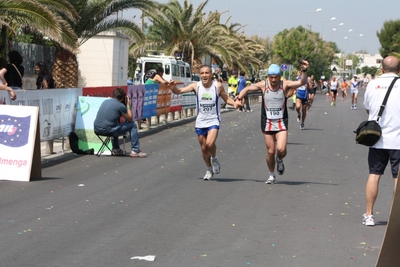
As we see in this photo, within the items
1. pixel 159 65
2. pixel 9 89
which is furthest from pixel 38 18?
pixel 159 65

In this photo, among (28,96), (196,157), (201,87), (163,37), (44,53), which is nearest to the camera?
(201,87)

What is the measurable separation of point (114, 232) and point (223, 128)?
55.1 feet

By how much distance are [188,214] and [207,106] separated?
11.6 ft

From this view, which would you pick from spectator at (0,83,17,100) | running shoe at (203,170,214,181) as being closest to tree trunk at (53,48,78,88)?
spectator at (0,83,17,100)

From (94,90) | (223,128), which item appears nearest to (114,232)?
(94,90)

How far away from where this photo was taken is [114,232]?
8.19m

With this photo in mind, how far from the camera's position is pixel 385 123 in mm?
8555

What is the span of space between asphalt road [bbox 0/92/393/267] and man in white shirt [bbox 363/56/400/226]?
0.63m

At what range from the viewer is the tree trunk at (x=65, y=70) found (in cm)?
2655

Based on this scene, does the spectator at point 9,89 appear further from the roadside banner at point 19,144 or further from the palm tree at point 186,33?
the palm tree at point 186,33

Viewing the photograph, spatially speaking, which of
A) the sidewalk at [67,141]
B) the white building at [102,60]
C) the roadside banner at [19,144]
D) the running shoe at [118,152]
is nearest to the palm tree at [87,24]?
the sidewalk at [67,141]

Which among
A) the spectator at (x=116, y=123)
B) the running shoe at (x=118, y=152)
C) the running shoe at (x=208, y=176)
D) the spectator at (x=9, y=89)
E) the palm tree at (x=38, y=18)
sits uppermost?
the palm tree at (x=38, y=18)

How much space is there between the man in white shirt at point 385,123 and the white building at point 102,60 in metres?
26.0

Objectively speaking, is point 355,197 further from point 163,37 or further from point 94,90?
point 163,37
